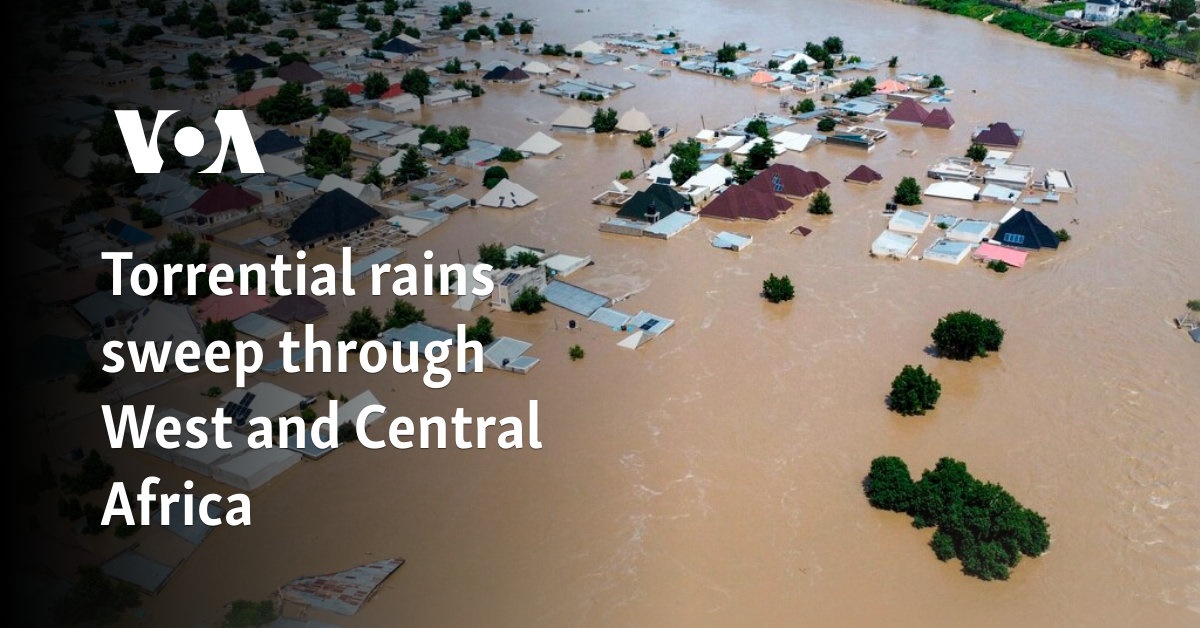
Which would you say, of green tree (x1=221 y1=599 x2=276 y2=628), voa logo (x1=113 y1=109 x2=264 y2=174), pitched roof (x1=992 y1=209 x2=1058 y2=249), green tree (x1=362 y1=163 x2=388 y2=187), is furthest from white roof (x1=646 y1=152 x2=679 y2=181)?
green tree (x1=221 y1=599 x2=276 y2=628)

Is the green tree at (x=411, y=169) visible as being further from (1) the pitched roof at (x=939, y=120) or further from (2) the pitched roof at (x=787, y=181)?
(1) the pitched roof at (x=939, y=120)

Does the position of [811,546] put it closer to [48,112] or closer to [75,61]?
[48,112]

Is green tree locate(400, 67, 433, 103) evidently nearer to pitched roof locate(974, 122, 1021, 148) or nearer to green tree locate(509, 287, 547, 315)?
green tree locate(509, 287, 547, 315)

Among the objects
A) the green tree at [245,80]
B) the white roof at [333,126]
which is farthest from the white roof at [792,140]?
the green tree at [245,80]

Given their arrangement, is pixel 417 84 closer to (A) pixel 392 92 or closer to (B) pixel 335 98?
(A) pixel 392 92

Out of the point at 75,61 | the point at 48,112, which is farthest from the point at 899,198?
the point at 75,61

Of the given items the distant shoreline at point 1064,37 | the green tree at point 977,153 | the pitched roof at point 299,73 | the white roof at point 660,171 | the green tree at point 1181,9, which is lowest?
the pitched roof at point 299,73

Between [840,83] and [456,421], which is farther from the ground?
[840,83]

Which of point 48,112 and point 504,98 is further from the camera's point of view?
point 504,98
